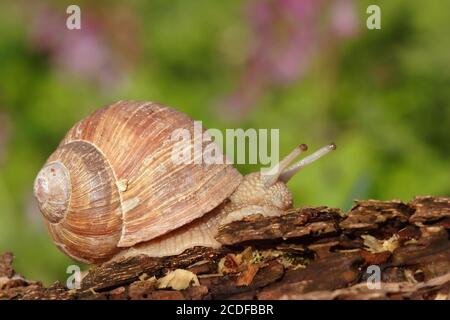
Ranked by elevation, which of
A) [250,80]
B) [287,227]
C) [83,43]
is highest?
[83,43]

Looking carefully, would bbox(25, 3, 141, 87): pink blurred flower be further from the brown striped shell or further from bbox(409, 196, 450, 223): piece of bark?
bbox(409, 196, 450, 223): piece of bark

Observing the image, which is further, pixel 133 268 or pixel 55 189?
pixel 55 189

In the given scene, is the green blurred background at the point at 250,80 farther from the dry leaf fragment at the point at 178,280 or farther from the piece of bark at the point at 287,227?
the dry leaf fragment at the point at 178,280

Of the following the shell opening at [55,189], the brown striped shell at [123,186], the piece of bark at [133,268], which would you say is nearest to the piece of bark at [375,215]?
the piece of bark at [133,268]

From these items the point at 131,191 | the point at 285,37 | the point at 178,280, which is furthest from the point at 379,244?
the point at 285,37

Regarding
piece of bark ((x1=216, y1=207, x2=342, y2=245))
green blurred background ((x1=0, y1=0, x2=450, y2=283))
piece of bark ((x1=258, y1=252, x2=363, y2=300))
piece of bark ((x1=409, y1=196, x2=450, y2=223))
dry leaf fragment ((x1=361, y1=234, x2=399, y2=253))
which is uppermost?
green blurred background ((x1=0, y1=0, x2=450, y2=283))

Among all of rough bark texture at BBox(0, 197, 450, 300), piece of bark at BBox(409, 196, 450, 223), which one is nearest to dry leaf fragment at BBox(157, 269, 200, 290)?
rough bark texture at BBox(0, 197, 450, 300)

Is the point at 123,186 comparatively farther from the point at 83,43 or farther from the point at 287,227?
the point at 83,43
